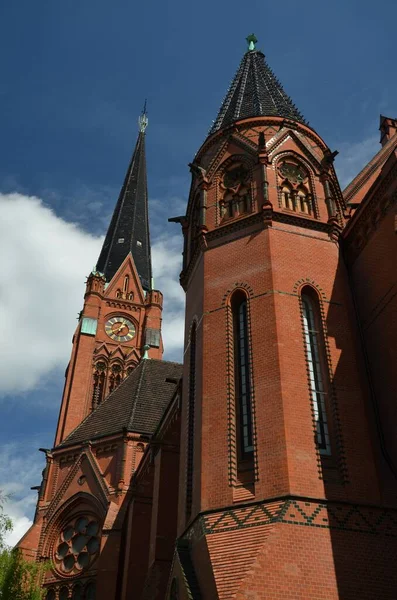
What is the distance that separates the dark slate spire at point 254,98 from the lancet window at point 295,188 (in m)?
1.87

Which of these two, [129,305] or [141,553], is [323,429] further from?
[129,305]

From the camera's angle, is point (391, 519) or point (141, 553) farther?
point (141, 553)

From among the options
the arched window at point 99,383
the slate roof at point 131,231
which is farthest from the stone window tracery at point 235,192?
the slate roof at point 131,231

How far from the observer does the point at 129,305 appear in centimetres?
4772

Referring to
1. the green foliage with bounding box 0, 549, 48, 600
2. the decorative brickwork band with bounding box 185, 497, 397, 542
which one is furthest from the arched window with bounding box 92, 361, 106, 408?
the decorative brickwork band with bounding box 185, 497, 397, 542

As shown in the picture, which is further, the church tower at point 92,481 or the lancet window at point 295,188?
the church tower at point 92,481

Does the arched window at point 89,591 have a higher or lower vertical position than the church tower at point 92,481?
lower

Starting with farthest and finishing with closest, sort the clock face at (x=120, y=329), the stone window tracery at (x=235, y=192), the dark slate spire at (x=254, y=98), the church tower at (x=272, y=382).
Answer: the clock face at (x=120, y=329), the dark slate spire at (x=254, y=98), the stone window tracery at (x=235, y=192), the church tower at (x=272, y=382)

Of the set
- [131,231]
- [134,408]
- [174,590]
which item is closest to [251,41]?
[134,408]

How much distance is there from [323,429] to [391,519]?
1.95 metres

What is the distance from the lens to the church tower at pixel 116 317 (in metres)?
39.6

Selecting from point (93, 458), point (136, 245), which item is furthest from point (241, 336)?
point (136, 245)

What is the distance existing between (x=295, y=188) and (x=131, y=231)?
41499 millimetres

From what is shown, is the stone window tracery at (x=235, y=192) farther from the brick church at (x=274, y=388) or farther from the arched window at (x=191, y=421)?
the arched window at (x=191, y=421)
